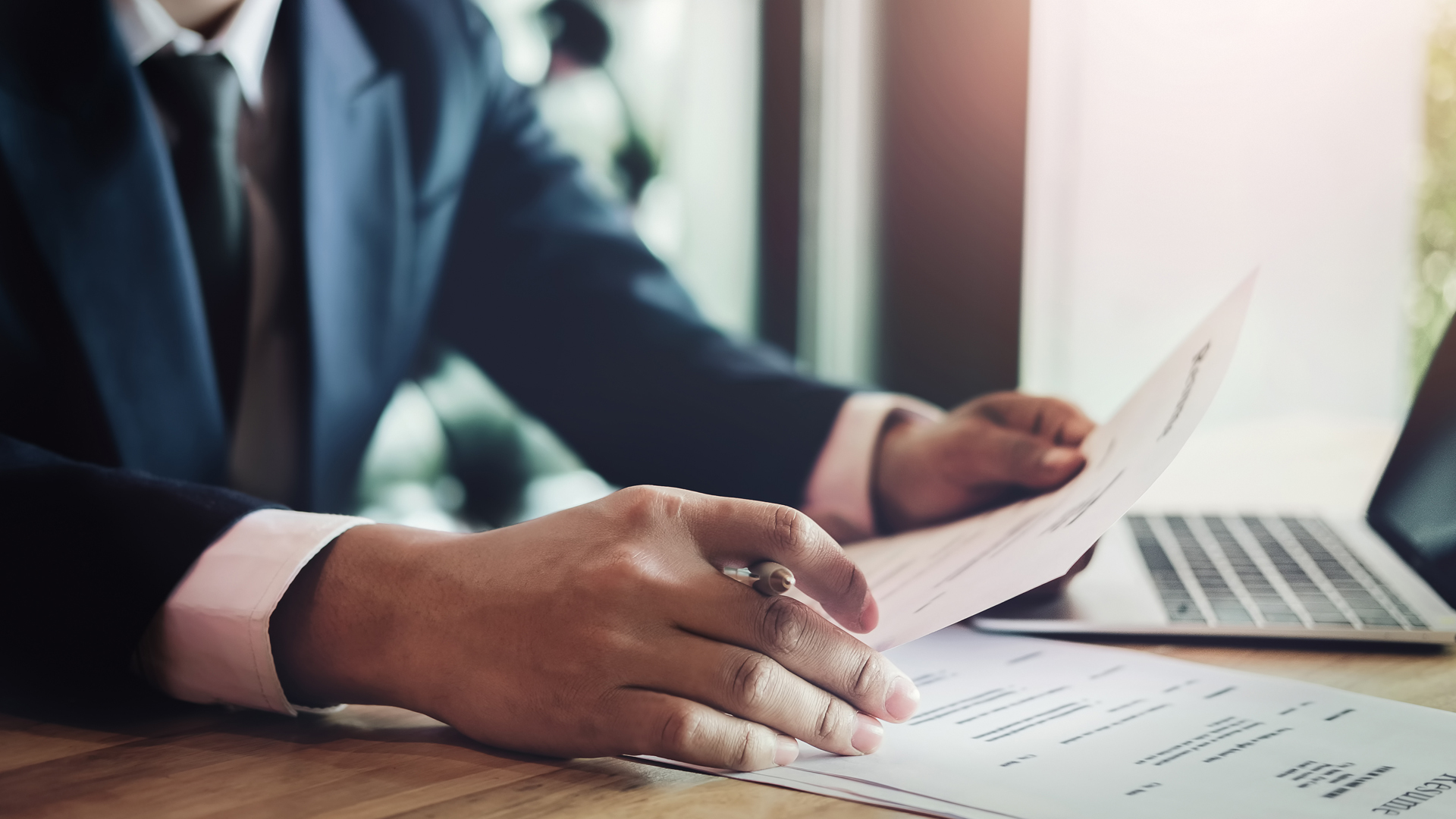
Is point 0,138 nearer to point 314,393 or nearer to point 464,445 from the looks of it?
point 314,393

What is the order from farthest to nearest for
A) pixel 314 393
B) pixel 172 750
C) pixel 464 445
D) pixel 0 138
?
pixel 464 445 → pixel 314 393 → pixel 0 138 → pixel 172 750

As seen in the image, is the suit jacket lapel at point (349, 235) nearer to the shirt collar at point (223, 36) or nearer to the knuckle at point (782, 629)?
the shirt collar at point (223, 36)

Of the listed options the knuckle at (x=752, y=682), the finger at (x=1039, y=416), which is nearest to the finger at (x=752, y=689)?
the knuckle at (x=752, y=682)

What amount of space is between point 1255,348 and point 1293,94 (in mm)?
554

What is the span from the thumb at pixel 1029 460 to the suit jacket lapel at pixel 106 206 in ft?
1.78

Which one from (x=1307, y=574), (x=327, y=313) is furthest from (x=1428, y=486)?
(x=327, y=313)

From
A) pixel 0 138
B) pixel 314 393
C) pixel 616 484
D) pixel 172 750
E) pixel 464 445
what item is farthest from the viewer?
pixel 464 445

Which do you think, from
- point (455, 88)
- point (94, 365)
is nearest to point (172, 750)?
point (94, 365)

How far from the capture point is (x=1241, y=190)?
6.63ft

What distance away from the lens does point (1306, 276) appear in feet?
6.87

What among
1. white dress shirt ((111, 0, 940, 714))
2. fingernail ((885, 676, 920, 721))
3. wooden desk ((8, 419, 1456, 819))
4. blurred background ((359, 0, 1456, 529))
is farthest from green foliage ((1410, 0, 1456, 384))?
white dress shirt ((111, 0, 940, 714))

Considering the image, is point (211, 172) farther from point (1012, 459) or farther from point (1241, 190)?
point (1241, 190)

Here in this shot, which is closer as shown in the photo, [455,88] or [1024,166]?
[455,88]

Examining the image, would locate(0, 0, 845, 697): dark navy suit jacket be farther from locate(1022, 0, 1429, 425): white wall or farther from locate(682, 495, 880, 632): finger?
locate(1022, 0, 1429, 425): white wall
